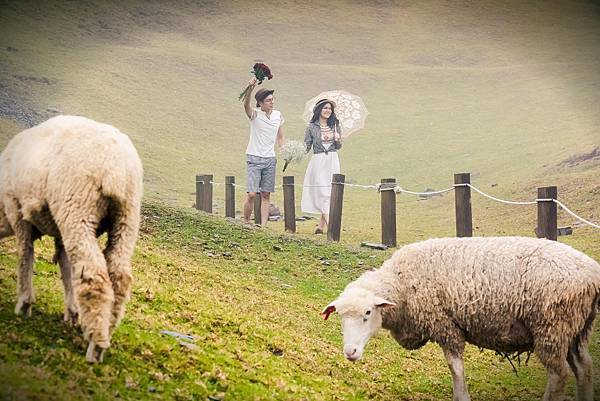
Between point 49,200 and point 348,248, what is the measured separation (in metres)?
10.8

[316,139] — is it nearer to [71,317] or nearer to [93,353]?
[71,317]

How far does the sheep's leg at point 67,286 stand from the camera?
6168 millimetres

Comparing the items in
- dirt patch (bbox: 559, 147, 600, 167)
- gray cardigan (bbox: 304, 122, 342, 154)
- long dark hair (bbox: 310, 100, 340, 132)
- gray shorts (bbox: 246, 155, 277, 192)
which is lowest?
gray shorts (bbox: 246, 155, 277, 192)

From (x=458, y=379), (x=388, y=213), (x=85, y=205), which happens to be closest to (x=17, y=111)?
(x=388, y=213)

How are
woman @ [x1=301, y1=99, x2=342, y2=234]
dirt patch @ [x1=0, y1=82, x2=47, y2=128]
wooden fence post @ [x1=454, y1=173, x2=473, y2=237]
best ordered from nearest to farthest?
wooden fence post @ [x1=454, y1=173, x2=473, y2=237], woman @ [x1=301, y1=99, x2=342, y2=234], dirt patch @ [x1=0, y1=82, x2=47, y2=128]

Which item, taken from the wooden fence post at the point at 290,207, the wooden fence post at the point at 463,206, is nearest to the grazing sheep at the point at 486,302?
the wooden fence post at the point at 463,206

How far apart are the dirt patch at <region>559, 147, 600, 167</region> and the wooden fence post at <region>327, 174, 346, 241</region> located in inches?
496

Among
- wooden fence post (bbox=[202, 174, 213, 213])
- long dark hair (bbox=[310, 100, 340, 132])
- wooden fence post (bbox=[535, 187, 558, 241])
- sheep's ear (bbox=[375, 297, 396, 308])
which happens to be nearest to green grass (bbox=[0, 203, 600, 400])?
sheep's ear (bbox=[375, 297, 396, 308])

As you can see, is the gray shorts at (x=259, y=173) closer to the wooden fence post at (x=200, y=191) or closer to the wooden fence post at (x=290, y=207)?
the wooden fence post at (x=290, y=207)

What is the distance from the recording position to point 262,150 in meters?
17.9

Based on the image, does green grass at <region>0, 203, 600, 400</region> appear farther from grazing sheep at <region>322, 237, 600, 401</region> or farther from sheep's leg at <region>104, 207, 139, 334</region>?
grazing sheep at <region>322, 237, 600, 401</region>

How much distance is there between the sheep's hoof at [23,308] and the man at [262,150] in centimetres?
1164

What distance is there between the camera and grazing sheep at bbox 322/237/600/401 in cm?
674

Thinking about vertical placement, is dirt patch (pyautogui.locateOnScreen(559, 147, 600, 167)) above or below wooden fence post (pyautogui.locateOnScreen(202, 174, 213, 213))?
above
